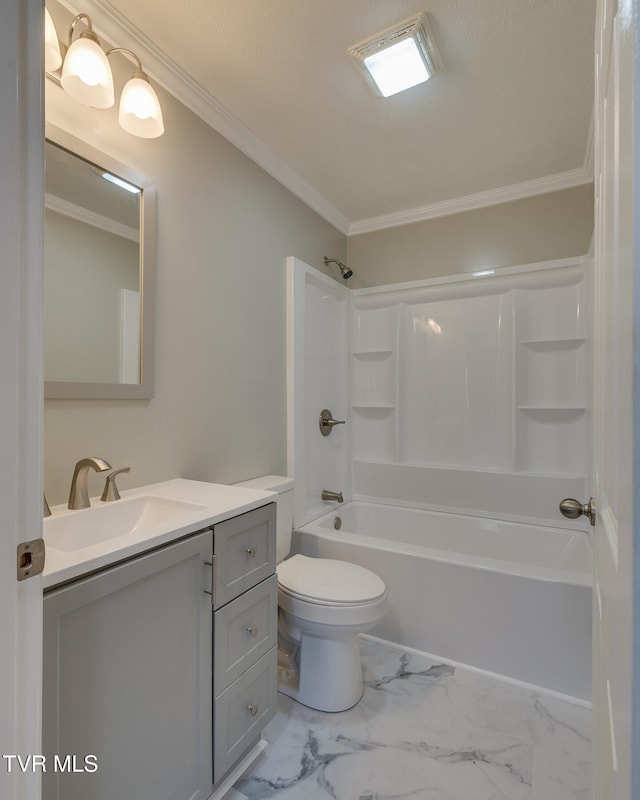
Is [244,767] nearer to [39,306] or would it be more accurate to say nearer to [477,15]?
[39,306]

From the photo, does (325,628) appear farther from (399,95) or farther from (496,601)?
(399,95)

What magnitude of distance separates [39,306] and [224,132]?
66.4 inches

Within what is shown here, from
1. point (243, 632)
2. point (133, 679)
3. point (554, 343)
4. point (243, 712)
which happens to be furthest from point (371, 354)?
point (133, 679)

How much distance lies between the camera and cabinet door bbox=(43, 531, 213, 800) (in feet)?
2.60

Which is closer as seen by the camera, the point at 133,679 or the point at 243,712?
the point at 133,679

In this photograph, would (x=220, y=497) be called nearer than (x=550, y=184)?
Yes

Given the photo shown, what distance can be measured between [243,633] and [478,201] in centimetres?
271

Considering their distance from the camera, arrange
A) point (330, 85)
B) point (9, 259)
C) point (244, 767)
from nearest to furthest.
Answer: point (9, 259) → point (244, 767) → point (330, 85)

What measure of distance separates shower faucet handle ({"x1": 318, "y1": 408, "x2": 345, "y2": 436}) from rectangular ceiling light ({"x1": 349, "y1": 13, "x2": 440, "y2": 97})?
5.66 feet

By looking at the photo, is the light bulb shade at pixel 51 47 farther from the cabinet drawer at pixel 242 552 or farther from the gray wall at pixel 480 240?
the gray wall at pixel 480 240

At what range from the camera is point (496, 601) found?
1822 millimetres

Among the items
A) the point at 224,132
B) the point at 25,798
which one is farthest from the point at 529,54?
the point at 25,798

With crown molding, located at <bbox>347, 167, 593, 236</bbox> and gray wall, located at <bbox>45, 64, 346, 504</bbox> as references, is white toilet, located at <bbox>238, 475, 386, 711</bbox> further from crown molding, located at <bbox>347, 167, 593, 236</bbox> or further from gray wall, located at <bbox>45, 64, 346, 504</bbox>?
crown molding, located at <bbox>347, 167, 593, 236</bbox>

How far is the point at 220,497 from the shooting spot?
135cm
